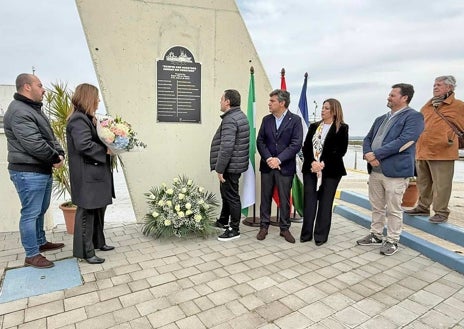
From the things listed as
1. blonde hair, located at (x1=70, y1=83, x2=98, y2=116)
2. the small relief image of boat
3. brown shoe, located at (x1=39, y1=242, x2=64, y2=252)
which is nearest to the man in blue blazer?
the small relief image of boat

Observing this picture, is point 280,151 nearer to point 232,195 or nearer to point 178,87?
point 232,195

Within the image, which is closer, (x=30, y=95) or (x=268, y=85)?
(x=30, y=95)

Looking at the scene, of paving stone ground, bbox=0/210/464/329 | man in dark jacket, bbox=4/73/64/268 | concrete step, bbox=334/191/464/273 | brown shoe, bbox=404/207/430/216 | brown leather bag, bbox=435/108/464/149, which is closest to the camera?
paving stone ground, bbox=0/210/464/329

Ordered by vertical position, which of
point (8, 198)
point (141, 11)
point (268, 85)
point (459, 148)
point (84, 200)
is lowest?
point (8, 198)

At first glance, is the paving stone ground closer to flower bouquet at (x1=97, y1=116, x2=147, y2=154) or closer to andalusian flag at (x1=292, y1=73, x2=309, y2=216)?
andalusian flag at (x1=292, y1=73, x2=309, y2=216)

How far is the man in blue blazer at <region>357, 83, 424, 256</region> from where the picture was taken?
313 centimetres

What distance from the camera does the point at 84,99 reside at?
288 cm

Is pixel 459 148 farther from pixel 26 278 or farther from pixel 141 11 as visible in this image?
pixel 26 278

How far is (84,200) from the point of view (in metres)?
2.89

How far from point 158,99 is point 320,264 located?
2.77m

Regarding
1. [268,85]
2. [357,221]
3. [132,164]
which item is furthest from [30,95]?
[357,221]

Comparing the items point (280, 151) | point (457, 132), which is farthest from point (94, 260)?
point (457, 132)

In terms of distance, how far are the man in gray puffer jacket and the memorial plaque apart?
0.66 metres

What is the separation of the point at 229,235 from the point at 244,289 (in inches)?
48.2
